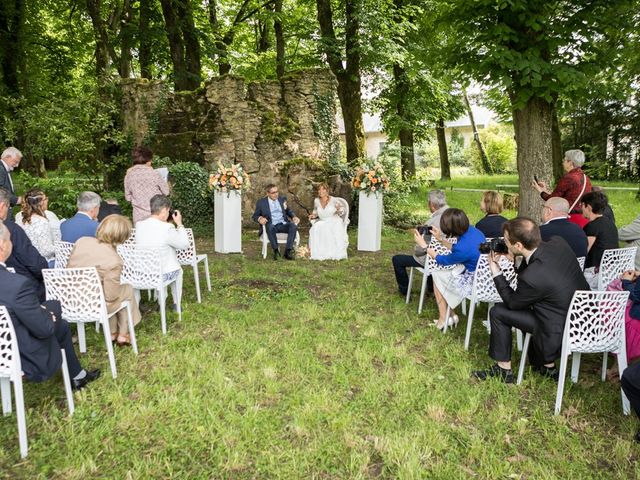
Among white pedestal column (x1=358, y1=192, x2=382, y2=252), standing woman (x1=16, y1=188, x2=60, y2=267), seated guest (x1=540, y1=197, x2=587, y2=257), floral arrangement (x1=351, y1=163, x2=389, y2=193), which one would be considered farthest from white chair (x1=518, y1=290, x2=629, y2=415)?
floral arrangement (x1=351, y1=163, x2=389, y2=193)

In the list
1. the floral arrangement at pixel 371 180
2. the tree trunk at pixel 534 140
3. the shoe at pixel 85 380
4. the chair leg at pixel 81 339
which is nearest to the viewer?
the shoe at pixel 85 380

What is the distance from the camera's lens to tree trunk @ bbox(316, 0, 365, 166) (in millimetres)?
14078

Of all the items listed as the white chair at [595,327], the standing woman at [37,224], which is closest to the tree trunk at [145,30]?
the standing woman at [37,224]

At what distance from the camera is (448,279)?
523 centimetres

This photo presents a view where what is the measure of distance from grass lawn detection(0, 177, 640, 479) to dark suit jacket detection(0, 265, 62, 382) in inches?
18.4

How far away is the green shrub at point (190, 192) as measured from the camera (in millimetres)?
12062

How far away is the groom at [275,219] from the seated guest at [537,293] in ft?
18.4

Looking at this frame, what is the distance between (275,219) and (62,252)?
16.1 ft

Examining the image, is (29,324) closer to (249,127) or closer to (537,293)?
(537,293)

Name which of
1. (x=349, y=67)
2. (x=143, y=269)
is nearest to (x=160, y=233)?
(x=143, y=269)

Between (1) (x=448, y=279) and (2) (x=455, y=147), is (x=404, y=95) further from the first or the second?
(2) (x=455, y=147)

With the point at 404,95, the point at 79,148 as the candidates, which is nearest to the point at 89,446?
the point at 79,148

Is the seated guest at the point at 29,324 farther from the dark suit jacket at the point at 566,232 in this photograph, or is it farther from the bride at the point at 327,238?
the bride at the point at 327,238

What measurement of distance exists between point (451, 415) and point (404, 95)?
16534 mm
